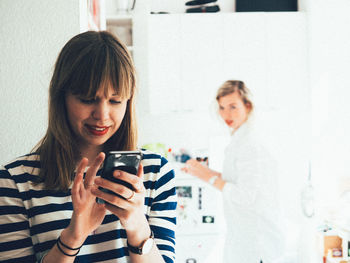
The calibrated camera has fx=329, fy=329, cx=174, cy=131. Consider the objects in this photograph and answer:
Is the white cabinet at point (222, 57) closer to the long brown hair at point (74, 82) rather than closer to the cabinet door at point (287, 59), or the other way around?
the cabinet door at point (287, 59)

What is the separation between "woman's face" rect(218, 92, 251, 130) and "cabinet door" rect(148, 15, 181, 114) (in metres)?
0.71

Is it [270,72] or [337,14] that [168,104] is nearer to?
[270,72]

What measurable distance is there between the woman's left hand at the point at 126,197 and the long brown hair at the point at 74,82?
0.59 ft

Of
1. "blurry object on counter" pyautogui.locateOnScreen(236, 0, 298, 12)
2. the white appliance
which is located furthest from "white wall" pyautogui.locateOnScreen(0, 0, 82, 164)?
"blurry object on counter" pyautogui.locateOnScreen(236, 0, 298, 12)

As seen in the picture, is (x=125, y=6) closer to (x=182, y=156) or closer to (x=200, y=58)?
(x=200, y=58)

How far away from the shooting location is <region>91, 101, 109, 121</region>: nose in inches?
29.9

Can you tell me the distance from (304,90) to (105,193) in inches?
108

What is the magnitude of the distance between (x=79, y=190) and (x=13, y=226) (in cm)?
21

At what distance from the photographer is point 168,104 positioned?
2.85m

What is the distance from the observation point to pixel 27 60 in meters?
1.09

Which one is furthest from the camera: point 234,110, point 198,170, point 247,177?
point 198,170

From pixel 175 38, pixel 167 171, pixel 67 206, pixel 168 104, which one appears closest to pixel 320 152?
pixel 168 104

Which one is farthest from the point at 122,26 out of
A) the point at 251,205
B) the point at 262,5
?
the point at 251,205

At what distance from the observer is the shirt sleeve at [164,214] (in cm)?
83
